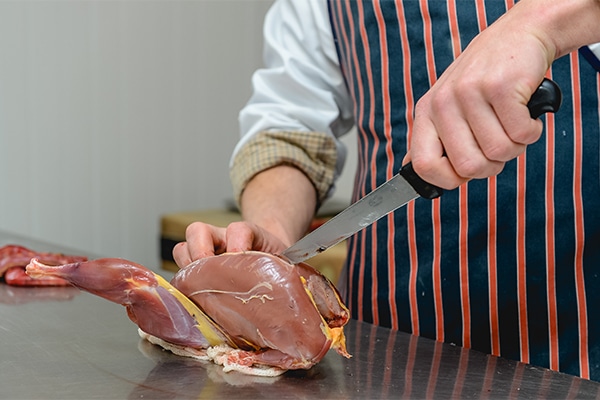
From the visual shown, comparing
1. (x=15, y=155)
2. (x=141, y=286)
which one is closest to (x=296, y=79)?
(x=141, y=286)

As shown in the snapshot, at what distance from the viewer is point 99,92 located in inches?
139

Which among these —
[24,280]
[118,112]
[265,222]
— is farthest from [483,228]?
[118,112]

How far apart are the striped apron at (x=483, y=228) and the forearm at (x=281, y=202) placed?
0.45 feet

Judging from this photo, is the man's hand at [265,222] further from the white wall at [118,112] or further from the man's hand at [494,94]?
the white wall at [118,112]

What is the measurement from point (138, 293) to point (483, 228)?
1.88 feet

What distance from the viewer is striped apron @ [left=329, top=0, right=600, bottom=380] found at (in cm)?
137

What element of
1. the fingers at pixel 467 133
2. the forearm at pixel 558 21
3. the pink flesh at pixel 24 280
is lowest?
the pink flesh at pixel 24 280

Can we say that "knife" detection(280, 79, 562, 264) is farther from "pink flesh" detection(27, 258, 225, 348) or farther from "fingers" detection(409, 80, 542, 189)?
"pink flesh" detection(27, 258, 225, 348)

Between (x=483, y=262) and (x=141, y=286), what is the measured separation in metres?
0.57

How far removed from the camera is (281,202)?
160 cm

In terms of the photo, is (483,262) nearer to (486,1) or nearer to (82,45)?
(486,1)

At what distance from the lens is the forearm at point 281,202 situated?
1546 mm

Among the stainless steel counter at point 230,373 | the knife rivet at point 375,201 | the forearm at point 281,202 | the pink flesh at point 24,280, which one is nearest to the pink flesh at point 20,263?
the pink flesh at point 24,280

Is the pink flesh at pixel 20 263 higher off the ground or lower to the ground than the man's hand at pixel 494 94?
→ lower
